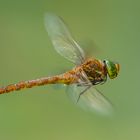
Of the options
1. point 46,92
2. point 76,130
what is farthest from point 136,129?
point 46,92

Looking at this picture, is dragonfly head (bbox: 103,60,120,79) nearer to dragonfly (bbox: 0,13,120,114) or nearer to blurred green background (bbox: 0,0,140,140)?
dragonfly (bbox: 0,13,120,114)

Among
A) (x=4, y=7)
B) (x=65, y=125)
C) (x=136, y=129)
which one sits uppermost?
(x=4, y=7)

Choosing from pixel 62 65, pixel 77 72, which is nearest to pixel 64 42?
pixel 77 72

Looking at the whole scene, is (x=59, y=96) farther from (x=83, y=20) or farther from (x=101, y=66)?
(x=101, y=66)

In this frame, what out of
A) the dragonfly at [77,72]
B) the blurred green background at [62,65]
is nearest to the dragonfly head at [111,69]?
the dragonfly at [77,72]

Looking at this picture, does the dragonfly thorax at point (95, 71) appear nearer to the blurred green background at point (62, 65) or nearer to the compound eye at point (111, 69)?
the compound eye at point (111, 69)

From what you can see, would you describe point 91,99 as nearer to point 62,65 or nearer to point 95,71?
point 95,71
